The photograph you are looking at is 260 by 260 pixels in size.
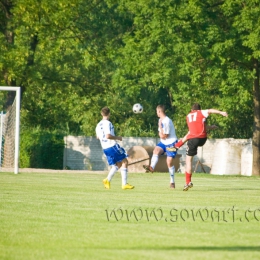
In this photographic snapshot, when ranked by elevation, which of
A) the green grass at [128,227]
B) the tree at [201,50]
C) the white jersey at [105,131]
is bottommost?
the green grass at [128,227]

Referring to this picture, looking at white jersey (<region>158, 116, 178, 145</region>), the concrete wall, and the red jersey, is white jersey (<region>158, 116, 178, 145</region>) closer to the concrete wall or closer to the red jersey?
the red jersey

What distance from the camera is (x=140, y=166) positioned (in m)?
39.5

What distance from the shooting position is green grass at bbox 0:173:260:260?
30.5 ft

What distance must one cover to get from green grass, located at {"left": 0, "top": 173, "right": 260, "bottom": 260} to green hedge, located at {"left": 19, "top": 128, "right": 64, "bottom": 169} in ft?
87.9

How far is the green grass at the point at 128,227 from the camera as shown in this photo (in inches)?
366

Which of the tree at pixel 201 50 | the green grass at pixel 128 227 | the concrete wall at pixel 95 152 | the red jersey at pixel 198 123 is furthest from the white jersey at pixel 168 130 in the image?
the concrete wall at pixel 95 152

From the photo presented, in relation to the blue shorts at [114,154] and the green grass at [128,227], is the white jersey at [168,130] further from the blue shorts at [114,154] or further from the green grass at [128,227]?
A: the green grass at [128,227]

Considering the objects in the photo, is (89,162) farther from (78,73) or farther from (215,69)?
(215,69)

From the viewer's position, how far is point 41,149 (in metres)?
45.8

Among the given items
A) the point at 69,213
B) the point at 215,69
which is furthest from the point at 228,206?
the point at 215,69

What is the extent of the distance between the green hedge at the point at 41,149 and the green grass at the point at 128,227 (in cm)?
2679

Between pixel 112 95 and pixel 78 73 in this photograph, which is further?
pixel 112 95

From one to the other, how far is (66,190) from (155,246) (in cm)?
1098

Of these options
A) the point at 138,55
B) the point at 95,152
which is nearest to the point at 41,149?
the point at 95,152
